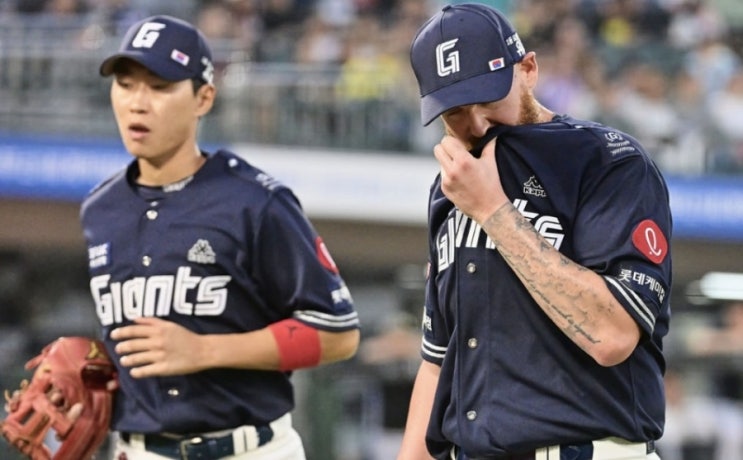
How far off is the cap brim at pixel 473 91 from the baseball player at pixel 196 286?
1.27m

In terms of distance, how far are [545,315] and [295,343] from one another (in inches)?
49.7

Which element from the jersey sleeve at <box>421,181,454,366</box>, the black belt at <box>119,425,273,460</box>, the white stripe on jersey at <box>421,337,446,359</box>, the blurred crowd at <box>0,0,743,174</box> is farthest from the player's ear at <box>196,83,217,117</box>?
the blurred crowd at <box>0,0,743,174</box>

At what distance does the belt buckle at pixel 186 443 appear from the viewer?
12.9ft

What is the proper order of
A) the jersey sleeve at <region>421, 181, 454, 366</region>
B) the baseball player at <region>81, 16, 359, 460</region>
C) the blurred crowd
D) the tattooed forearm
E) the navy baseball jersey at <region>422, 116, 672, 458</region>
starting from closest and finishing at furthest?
the tattooed forearm → the navy baseball jersey at <region>422, 116, 672, 458</region> → the jersey sleeve at <region>421, 181, 454, 366</region> → the baseball player at <region>81, 16, 359, 460</region> → the blurred crowd

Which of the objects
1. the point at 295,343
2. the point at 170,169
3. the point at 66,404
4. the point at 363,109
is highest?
the point at 170,169

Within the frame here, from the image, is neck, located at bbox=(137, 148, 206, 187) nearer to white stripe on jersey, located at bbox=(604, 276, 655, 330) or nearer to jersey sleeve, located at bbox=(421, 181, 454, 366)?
jersey sleeve, located at bbox=(421, 181, 454, 366)

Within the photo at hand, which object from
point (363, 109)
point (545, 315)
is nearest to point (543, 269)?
point (545, 315)

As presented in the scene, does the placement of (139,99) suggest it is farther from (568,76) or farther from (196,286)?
(568,76)

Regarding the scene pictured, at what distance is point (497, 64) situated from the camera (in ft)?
9.29

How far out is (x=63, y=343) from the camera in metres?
4.12

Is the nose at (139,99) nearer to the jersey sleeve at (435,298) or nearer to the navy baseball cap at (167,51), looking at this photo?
the navy baseball cap at (167,51)

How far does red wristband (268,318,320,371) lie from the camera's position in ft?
13.0

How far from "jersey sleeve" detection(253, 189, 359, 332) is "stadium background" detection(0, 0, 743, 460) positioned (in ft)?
21.1

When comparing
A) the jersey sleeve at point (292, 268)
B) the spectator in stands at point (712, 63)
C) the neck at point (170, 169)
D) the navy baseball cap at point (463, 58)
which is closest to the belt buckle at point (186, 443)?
the jersey sleeve at point (292, 268)
